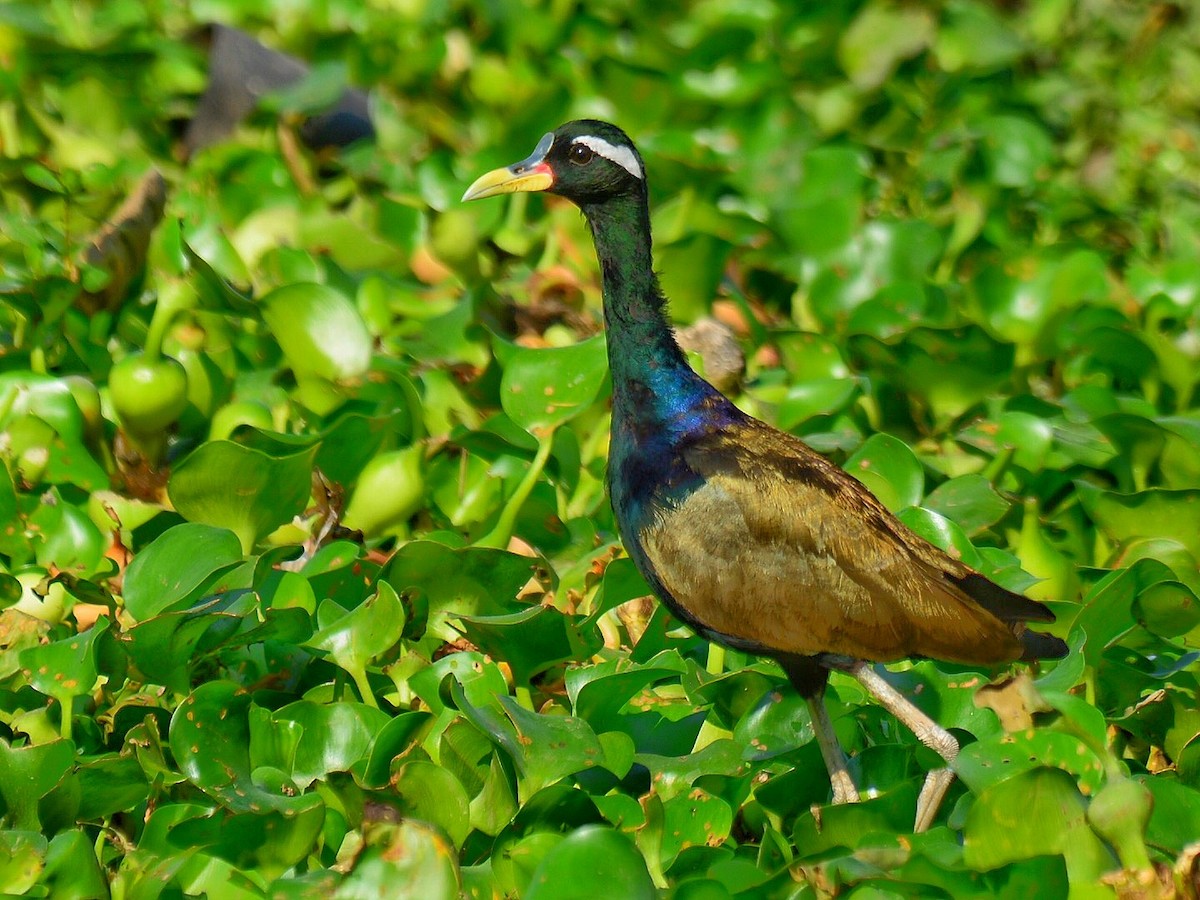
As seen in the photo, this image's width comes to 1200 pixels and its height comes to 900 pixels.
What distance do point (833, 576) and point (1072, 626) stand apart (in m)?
0.52

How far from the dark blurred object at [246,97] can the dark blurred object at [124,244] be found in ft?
4.16

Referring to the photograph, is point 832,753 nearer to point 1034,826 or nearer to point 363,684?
point 1034,826

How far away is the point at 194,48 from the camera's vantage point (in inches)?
256

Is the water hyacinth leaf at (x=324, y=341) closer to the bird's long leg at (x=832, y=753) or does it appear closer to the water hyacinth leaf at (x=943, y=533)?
the water hyacinth leaf at (x=943, y=533)

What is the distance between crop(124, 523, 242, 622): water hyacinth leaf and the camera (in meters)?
3.30

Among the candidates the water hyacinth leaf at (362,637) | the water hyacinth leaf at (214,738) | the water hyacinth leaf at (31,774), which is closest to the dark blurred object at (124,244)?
the water hyacinth leaf at (362,637)

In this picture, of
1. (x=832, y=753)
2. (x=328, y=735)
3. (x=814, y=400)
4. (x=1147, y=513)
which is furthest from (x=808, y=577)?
(x=814, y=400)

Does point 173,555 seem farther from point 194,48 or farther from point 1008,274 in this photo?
point 194,48

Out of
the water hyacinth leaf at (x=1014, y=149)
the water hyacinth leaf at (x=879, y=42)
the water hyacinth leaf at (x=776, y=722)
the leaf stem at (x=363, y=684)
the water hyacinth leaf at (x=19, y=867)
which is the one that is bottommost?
the water hyacinth leaf at (x=1014, y=149)

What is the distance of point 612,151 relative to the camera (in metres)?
3.65

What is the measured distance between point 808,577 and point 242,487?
3.94ft

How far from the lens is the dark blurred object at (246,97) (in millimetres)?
6133

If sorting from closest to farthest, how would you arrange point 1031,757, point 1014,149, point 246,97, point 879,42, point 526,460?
point 1031,757, point 526,460, point 246,97, point 1014,149, point 879,42

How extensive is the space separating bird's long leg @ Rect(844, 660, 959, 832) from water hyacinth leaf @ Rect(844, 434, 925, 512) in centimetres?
73
